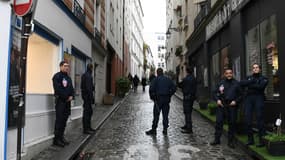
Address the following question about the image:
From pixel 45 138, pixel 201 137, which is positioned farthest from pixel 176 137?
pixel 45 138

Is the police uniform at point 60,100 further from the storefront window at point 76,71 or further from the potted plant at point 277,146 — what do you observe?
the potted plant at point 277,146

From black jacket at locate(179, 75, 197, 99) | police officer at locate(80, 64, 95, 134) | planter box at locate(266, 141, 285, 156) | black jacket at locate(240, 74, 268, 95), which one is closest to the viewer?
planter box at locate(266, 141, 285, 156)

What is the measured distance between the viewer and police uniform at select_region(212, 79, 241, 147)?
25.8 feet

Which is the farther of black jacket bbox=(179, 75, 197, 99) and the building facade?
black jacket bbox=(179, 75, 197, 99)

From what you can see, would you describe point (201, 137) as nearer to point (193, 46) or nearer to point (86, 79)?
point (86, 79)

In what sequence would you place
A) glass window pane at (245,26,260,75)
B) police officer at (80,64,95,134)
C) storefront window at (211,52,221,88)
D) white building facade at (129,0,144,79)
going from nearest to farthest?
police officer at (80,64,95,134)
glass window pane at (245,26,260,75)
storefront window at (211,52,221,88)
white building facade at (129,0,144,79)

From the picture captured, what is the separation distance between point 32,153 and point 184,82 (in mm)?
4914

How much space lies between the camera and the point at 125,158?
22.8 feet

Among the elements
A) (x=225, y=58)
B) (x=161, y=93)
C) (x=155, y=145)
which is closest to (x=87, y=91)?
(x=161, y=93)

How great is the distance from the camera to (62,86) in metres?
7.55

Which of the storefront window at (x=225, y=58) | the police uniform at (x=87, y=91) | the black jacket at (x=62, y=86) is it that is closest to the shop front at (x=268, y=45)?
the storefront window at (x=225, y=58)

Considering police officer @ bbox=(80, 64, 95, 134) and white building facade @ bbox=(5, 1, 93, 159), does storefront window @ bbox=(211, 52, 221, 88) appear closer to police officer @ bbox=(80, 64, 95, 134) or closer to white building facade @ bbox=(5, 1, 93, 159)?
white building facade @ bbox=(5, 1, 93, 159)

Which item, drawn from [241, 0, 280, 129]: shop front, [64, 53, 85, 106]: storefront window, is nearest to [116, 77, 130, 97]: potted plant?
[64, 53, 85, 106]: storefront window

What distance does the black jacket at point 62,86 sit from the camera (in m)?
7.43
